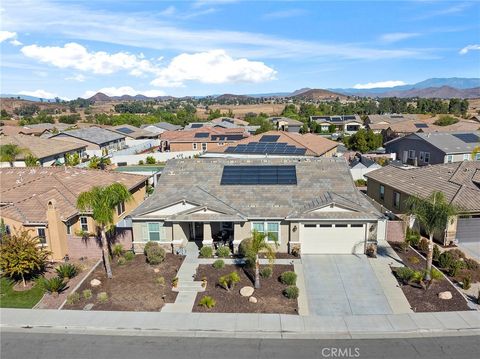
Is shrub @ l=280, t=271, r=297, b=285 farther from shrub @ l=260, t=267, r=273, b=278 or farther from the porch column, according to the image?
the porch column

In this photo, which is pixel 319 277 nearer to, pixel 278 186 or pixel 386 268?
pixel 386 268

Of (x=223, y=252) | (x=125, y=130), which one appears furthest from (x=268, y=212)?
(x=125, y=130)

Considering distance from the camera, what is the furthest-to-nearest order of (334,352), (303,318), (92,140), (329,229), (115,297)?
(92,140) → (329,229) → (115,297) → (303,318) → (334,352)

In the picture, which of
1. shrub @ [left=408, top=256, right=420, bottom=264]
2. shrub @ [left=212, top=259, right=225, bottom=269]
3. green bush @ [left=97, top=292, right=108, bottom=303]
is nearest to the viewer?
green bush @ [left=97, top=292, right=108, bottom=303]

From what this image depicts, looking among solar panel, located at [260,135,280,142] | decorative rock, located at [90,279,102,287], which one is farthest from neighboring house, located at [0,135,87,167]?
decorative rock, located at [90,279,102,287]

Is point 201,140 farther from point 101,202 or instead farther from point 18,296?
point 18,296

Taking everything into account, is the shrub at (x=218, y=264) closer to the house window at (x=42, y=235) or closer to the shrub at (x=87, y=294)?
the shrub at (x=87, y=294)

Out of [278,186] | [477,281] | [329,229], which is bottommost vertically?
[477,281]

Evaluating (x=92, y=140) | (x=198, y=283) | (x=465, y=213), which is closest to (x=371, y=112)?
(x=92, y=140)
